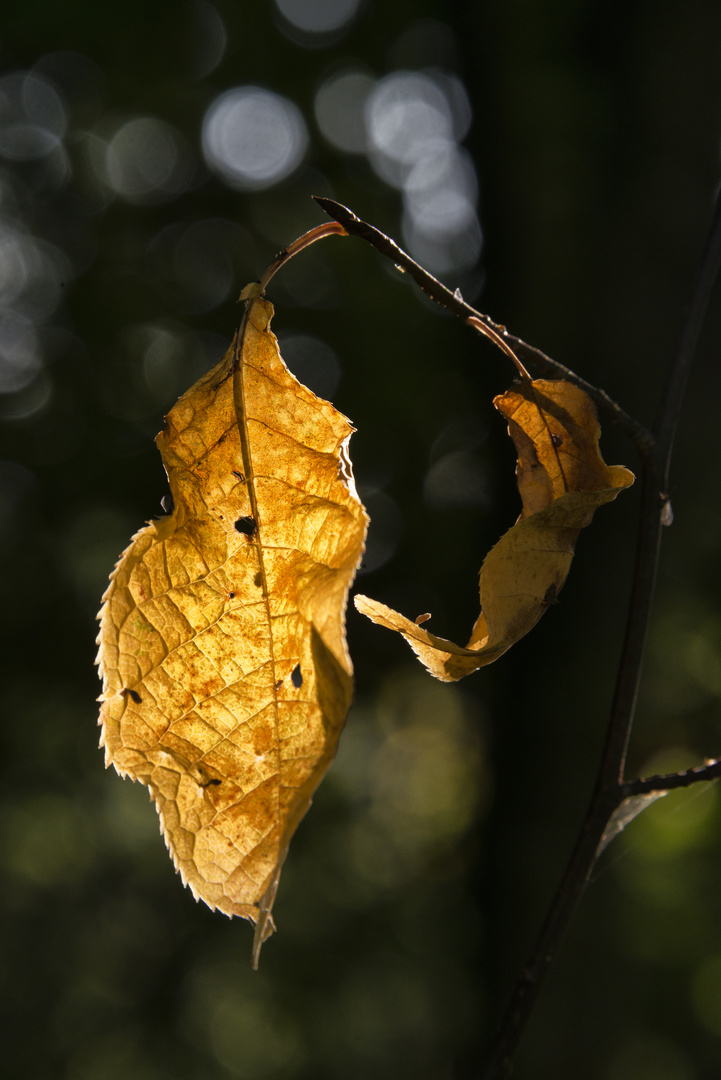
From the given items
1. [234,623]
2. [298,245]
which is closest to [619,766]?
[234,623]

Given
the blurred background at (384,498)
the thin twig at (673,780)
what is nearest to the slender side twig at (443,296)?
the thin twig at (673,780)

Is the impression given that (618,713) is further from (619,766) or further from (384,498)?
(384,498)

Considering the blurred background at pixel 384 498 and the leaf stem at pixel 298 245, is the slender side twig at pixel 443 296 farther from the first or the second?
the blurred background at pixel 384 498

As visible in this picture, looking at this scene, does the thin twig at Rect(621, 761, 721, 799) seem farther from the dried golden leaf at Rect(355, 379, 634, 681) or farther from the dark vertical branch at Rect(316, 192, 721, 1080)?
the dried golden leaf at Rect(355, 379, 634, 681)

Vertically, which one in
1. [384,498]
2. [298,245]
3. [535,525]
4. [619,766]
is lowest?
[384,498]

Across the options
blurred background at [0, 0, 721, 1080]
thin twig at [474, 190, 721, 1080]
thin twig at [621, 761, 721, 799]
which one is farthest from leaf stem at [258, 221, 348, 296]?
blurred background at [0, 0, 721, 1080]

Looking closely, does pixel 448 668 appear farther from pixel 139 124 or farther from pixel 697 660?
pixel 139 124
